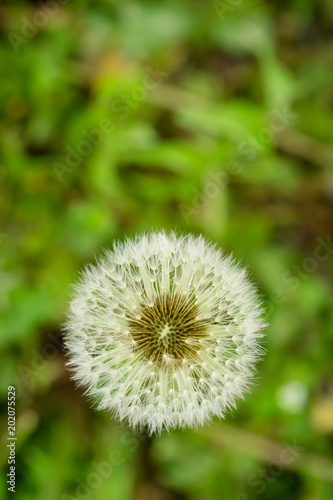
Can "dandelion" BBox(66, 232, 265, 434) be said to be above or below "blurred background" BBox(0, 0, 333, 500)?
below

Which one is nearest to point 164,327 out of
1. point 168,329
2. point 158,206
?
point 168,329

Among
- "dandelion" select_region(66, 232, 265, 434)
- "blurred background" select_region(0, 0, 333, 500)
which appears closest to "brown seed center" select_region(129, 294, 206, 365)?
"dandelion" select_region(66, 232, 265, 434)

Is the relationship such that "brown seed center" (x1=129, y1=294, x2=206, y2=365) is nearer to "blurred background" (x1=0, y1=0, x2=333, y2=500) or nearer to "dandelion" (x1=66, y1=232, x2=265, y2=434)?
"dandelion" (x1=66, y1=232, x2=265, y2=434)

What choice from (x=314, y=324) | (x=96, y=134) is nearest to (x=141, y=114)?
(x=96, y=134)

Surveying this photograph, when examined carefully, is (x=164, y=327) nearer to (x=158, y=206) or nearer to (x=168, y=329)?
(x=168, y=329)

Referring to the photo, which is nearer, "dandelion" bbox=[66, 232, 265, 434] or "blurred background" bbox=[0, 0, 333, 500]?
"dandelion" bbox=[66, 232, 265, 434]

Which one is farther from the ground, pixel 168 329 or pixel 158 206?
pixel 158 206

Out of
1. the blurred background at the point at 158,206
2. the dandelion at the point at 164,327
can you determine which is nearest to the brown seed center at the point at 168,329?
the dandelion at the point at 164,327

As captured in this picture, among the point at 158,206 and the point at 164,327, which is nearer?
the point at 164,327
